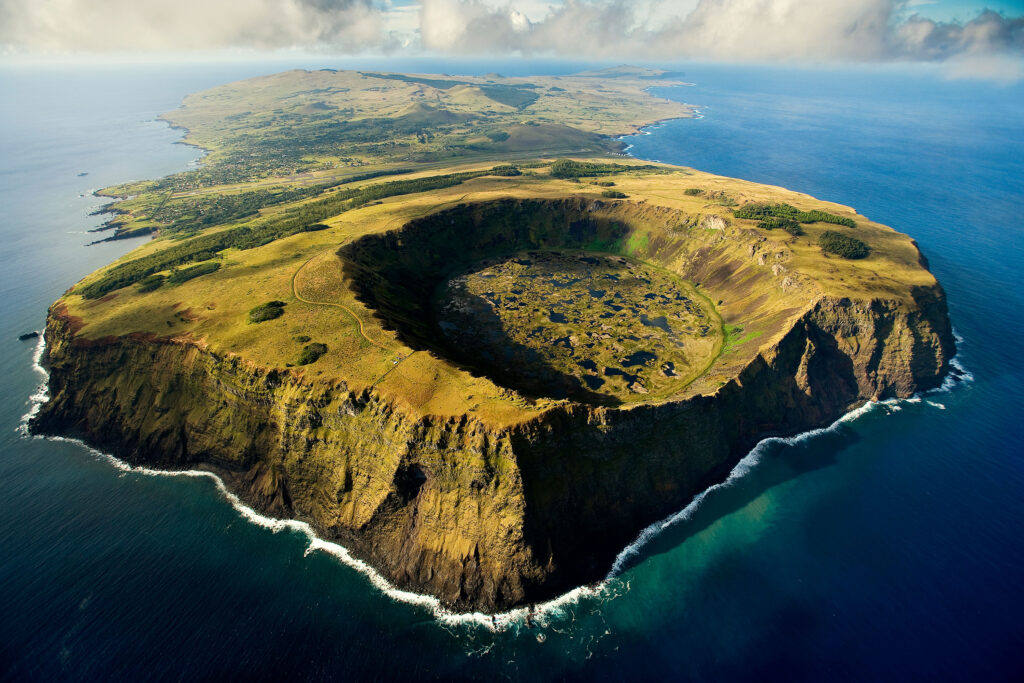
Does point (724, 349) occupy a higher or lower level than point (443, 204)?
lower

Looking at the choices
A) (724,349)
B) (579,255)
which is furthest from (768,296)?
(579,255)

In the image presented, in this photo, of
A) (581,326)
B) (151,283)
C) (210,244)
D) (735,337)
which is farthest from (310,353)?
(210,244)

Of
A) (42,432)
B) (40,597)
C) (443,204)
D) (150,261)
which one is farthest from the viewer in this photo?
(443,204)

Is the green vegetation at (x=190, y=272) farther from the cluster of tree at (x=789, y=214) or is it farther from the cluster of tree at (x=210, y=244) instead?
the cluster of tree at (x=789, y=214)

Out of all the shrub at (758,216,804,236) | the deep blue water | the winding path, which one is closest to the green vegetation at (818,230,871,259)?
the shrub at (758,216,804,236)

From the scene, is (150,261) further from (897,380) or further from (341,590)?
(897,380)

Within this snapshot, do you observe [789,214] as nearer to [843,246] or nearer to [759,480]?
[843,246]

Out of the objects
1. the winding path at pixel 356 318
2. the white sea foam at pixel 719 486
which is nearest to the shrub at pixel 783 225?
the white sea foam at pixel 719 486
